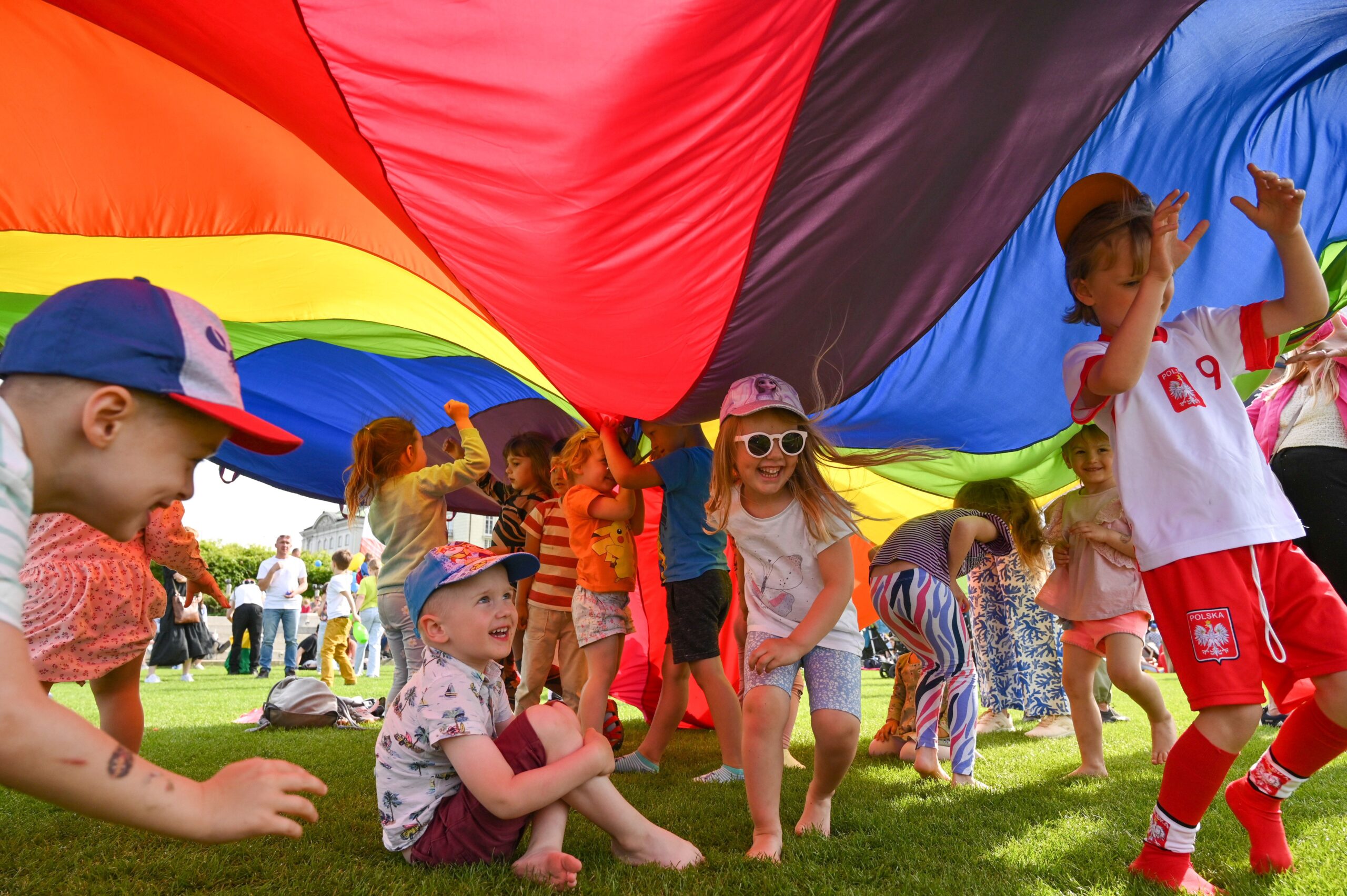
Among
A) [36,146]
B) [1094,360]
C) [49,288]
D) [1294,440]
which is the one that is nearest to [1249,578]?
[1094,360]

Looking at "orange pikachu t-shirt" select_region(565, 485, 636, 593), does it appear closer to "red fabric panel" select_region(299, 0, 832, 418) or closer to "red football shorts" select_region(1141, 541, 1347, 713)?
"red fabric panel" select_region(299, 0, 832, 418)

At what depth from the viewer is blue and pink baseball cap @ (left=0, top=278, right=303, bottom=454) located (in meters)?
1.10

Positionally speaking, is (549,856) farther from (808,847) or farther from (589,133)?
(589,133)

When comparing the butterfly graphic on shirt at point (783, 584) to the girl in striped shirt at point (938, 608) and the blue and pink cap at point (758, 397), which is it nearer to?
the blue and pink cap at point (758, 397)

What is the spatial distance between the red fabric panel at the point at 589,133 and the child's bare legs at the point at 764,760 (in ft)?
4.00

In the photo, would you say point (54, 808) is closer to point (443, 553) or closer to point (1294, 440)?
point (443, 553)

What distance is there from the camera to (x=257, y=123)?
330cm

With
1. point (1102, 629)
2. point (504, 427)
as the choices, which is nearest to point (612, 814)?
point (1102, 629)

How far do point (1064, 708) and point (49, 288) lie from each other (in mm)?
5818

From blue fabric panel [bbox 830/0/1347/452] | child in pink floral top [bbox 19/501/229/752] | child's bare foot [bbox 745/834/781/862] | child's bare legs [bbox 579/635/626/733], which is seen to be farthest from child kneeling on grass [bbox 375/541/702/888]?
blue fabric panel [bbox 830/0/1347/452]

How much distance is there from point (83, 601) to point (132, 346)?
2.05 metres

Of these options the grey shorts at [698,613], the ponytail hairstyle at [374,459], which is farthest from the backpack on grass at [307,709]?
the grey shorts at [698,613]

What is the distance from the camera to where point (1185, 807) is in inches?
77.2

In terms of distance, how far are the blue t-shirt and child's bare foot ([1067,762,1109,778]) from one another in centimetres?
159
